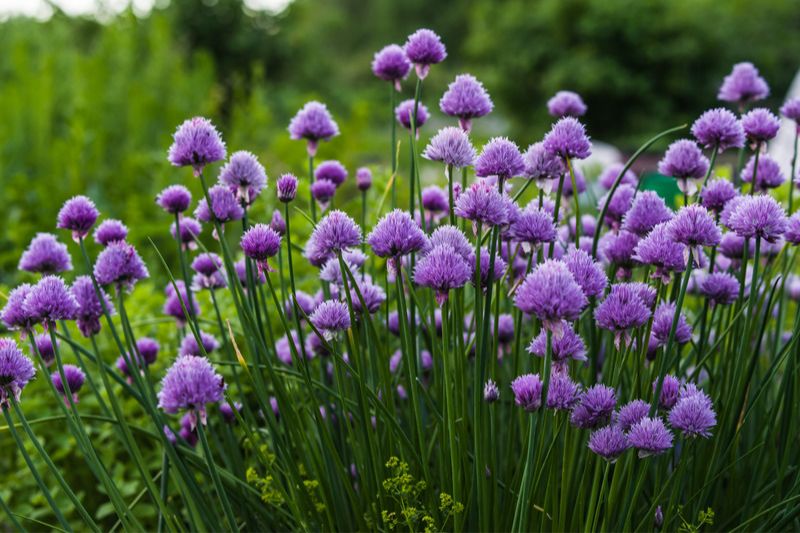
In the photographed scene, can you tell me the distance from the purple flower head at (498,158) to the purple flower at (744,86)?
2.86ft

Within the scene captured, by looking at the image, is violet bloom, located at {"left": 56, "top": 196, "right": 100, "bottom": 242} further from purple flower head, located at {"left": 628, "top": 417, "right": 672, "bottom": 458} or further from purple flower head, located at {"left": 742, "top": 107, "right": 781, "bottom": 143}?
purple flower head, located at {"left": 742, "top": 107, "right": 781, "bottom": 143}

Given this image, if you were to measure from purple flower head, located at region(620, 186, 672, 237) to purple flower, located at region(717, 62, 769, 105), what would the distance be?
0.65 metres

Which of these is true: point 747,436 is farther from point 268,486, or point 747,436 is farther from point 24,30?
point 24,30

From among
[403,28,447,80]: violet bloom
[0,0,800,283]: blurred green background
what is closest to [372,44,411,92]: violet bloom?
[403,28,447,80]: violet bloom

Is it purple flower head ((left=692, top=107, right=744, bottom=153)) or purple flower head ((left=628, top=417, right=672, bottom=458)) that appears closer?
purple flower head ((left=628, top=417, right=672, bottom=458))

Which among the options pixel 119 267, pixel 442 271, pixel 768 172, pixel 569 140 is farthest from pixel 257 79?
pixel 442 271

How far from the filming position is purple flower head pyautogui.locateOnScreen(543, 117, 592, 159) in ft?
4.63

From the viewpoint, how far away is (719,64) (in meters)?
13.7

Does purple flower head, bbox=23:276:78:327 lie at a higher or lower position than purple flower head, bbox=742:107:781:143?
lower

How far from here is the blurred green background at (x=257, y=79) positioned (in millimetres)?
5250

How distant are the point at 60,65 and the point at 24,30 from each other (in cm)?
137

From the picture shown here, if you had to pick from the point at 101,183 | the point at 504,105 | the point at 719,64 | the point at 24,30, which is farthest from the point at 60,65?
the point at 719,64

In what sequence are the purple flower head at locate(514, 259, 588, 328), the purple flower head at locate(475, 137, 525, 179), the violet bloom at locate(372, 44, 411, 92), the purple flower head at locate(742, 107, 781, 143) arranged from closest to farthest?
the purple flower head at locate(514, 259, 588, 328)
the purple flower head at locate(475, 137, 525, 179)
the purple flower head at locate(742, 107, 781, 143)
the violet bloom at locate(372, 44, 411, 92)

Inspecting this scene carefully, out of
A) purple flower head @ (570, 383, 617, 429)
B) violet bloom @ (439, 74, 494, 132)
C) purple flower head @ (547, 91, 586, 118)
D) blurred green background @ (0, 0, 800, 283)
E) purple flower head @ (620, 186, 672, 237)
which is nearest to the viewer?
purple flower head @ (570, 383, 617, 429)
